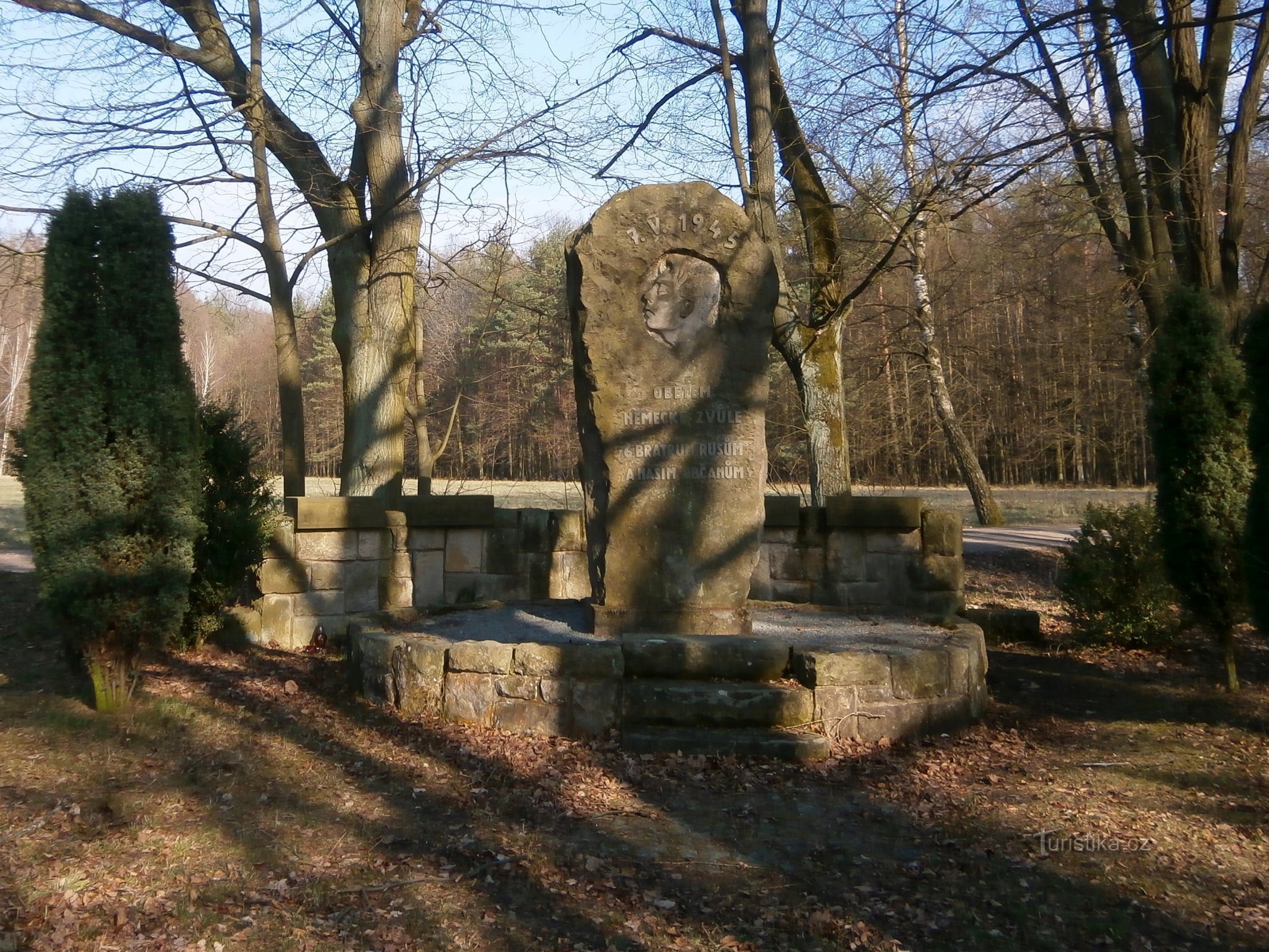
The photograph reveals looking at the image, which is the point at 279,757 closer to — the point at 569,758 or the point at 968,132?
the point at 569,758

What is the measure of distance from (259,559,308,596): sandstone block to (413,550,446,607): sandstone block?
0.99m

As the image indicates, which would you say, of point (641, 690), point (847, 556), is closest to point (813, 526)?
point (847, 556)

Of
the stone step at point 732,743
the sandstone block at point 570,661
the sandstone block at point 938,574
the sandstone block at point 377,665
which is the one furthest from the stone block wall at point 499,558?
the stone step at point 732,743

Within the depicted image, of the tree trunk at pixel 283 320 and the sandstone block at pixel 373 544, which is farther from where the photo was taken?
the tree trunk at pixel 283 320

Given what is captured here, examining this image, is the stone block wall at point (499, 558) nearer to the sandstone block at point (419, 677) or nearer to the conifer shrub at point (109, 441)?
the sandstone block at point (419, 677)

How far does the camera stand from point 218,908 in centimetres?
386

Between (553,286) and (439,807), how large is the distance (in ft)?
56.9

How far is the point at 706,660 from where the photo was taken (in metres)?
6.42

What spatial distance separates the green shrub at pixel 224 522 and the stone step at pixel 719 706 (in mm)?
4115

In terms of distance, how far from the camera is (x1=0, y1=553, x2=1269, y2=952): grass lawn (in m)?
3.82

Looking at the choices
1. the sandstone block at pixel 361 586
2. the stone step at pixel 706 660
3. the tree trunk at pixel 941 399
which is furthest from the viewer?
the tree trunk at pixel 941 399

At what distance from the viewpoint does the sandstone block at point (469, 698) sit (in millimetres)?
6492

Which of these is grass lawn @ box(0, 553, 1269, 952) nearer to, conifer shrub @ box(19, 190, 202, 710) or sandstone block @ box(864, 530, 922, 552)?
conifer shrub @ box(19, 190, 202, 710)

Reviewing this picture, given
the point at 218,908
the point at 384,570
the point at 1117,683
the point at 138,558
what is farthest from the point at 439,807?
the point at 1117,683
